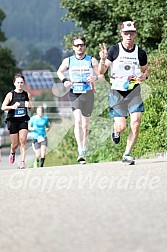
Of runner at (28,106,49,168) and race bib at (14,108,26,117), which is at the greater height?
race bib at (14,108,26,117)

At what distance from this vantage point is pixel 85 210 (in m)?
8.03

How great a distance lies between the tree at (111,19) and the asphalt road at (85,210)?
12.7 m

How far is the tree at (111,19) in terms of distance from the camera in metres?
24.6

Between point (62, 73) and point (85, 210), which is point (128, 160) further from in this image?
point (85, 210)

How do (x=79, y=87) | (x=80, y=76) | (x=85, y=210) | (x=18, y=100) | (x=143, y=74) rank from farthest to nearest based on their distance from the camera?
1. (x=18, y=100)
2. (x=79, y=87)
3. (x=80, y=76)
4. (x=143, y=74)
5. (x=85, y=210)

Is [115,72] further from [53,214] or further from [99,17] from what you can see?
[99,17]

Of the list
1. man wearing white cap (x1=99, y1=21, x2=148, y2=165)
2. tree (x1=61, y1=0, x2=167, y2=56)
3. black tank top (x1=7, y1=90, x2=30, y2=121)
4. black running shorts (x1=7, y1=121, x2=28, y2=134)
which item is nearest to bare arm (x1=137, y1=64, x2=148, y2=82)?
man wearing white cap (x1=99, y1=21, x2=148, y2=165)

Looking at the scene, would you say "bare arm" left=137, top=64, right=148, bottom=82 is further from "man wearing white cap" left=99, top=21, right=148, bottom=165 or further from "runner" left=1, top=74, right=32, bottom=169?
"runner" left=1, top=74, right=32, bottom=169

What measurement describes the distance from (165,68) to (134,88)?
16.3ft

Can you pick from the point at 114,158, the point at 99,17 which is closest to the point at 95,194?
the point at 114,158

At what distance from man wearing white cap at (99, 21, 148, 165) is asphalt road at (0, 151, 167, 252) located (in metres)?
1.16

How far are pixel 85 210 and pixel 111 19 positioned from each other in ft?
67.1

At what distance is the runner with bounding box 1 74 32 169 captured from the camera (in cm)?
1518

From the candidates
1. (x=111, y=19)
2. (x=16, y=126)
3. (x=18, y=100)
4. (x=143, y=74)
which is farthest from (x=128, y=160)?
(x=111, y=19)
